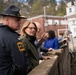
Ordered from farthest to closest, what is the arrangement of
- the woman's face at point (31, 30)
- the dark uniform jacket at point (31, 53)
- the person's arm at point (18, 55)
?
1. the woman's face at point (31, 30)
2. the dark uniform jacket at point (31, 53)
3. the person's arm at point (18, 55)

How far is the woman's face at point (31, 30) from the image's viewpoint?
11.9 feet

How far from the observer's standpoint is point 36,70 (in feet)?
9.76

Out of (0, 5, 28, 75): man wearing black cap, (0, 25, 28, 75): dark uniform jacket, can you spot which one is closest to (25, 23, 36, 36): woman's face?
(0, 5, 28, 75): man wearing black cap

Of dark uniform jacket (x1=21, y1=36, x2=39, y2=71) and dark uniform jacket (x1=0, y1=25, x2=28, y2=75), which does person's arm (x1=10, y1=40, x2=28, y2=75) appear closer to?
dark uniform jacket (x1=0, y1=25, x2=28, y2=75)

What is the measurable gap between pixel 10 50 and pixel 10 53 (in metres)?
0.04

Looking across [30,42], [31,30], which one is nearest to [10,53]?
[30,42]

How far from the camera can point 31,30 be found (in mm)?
3654

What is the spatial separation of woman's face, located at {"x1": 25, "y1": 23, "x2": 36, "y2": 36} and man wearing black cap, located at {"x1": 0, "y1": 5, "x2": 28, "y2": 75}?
3.09 feet

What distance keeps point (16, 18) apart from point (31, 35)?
0.90 meters

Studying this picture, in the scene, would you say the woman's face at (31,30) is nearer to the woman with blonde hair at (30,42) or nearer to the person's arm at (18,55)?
the woman with blonde hair at (30,42)

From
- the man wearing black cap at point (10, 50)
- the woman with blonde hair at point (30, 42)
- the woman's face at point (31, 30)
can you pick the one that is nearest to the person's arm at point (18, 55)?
the man wearing black cap at point (10, 50)

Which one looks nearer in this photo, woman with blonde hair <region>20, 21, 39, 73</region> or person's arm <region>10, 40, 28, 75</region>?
person's arm <region>10, 40, 28, 75</region>

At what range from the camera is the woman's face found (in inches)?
142

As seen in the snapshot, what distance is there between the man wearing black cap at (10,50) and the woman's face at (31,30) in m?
0.94
